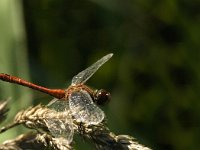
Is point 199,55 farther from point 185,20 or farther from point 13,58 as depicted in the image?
point 13,58

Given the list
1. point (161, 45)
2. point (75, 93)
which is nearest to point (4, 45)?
point (75, 93)

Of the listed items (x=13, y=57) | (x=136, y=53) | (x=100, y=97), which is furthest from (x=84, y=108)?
(x=136, y=53)

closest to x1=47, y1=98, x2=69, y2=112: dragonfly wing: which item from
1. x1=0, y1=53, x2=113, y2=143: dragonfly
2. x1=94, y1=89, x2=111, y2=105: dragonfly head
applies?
x1=0, y1=53, x2=113, y2=143: dragonfly

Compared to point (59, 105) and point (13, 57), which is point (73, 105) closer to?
point (59, 105)

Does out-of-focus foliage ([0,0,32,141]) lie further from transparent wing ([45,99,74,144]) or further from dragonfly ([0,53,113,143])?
transparent wing ([45,99,74,144])

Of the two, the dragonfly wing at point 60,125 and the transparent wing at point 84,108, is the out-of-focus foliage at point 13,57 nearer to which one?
the transparent wing at point 84,108

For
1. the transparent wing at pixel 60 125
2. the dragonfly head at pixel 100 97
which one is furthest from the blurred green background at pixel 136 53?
the transparent wing at pixel 60 125
